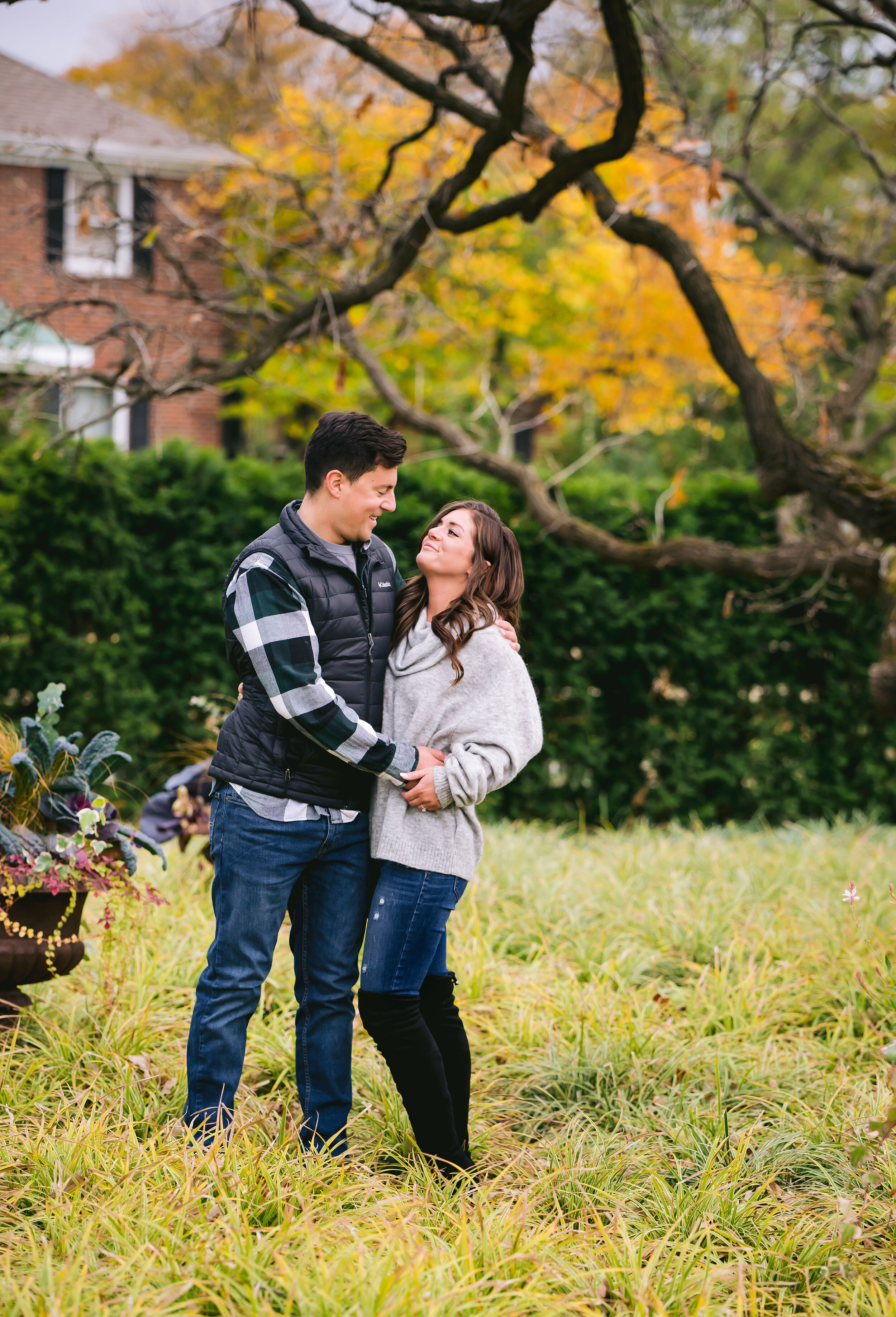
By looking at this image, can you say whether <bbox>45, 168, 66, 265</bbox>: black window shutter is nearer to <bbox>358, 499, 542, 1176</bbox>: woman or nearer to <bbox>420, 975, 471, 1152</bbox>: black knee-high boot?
<bbox>358, 499, 542, 1176</bbox>: woman

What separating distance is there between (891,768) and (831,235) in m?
3.80

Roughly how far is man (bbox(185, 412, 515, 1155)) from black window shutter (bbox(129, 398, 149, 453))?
12.1 m

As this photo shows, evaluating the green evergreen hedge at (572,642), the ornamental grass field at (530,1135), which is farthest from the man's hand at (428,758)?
the green evergreen hedge at (572,642)

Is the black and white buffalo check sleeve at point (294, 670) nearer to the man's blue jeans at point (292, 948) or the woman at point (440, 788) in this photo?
the woman at point (440, 788)

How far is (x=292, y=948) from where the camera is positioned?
103 inches

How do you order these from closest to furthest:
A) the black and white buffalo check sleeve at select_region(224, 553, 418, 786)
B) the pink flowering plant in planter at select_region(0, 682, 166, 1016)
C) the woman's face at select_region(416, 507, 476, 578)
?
the black and white buffalo check sleeve at select_region(224, 553, 418, 786), the woman's face at select_region(416, 507, 476, 578), the pink flowering plant in planter at select_region(0, 682, 166, 1016)

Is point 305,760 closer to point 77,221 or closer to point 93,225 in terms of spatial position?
point 93,225

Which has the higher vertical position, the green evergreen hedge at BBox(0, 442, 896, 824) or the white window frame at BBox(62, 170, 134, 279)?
the white window frame at BBox(62, 170, 134, 279)

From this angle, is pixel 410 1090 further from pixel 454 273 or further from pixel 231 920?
pixel 454 273

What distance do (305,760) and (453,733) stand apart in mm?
353

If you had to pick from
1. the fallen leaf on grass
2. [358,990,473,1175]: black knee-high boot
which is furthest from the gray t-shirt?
the fallen leaf on grass

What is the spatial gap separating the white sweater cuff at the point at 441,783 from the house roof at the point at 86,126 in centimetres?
1138

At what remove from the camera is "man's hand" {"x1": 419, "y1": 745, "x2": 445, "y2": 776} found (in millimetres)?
2428

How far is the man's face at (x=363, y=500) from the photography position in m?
2.46
